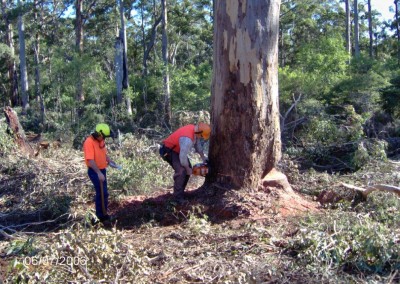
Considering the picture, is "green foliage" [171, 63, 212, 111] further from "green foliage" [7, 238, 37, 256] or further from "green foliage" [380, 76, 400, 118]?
"green foliage" [7, 238, 37, 256]

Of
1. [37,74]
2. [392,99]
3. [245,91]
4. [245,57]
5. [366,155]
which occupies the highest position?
[37,74]

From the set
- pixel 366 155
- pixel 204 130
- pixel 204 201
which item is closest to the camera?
pixel 204 201

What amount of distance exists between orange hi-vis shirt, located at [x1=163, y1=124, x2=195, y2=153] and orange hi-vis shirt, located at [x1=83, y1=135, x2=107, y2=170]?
918 millimetres

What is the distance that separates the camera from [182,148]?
21.7 ft

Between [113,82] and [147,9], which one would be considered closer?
[113,82]

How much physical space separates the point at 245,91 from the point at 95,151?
7.60 ft

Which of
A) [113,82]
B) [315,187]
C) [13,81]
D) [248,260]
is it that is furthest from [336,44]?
[13,81]

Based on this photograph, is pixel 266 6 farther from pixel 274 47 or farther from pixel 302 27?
pixel 302 27

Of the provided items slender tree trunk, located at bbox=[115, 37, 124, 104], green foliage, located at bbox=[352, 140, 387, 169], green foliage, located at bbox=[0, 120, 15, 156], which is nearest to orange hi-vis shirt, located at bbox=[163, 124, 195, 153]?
green foliage, located at bbox=[352, 140, 387, 169]

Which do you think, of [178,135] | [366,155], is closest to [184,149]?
[178,135]

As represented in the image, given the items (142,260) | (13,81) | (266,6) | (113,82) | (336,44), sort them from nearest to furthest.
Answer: (142,260), (266,6), (336,44), (113,82), (13,81)

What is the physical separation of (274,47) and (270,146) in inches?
50.1

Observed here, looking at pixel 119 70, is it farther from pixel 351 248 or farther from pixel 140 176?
pixel 351 248

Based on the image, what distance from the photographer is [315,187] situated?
24.4 ft
